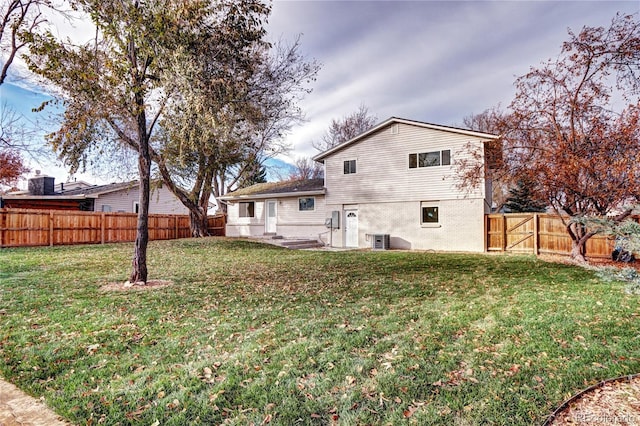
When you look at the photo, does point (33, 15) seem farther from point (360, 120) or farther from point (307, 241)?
point (360, 120)

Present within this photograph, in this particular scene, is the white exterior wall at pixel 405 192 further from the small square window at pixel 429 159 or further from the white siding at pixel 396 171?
the small square window at pixel 429 159

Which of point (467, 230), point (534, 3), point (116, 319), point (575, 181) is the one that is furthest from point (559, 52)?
point (116, 319)

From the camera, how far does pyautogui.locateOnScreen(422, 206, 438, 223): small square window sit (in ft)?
51.6

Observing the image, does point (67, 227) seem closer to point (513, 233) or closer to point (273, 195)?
point (273, 195)

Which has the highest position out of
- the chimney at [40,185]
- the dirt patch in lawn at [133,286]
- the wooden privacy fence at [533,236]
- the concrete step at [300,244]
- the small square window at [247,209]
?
the chimney at [40,185]

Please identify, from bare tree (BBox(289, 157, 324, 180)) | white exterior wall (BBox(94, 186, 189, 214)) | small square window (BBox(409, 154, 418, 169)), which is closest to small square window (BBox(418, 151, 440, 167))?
small square window (BBox(409, 154, 418, 169))

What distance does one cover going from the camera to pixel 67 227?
633 inches

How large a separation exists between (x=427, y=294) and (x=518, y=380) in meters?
3.41

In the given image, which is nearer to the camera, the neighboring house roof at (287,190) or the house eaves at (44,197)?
the neighboring house roof at (287,190)

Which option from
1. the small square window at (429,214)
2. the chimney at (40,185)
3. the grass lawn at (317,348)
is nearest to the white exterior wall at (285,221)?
the small square window at (429,214)

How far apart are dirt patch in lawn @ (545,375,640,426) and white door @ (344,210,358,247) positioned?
1471cm

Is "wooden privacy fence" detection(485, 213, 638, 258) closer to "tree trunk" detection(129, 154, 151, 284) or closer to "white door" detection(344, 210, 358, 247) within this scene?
"white door" detection(344, 210, 358, 247)

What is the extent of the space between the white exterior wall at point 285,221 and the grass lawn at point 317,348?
446 inches

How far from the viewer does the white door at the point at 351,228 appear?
17.8 meters
